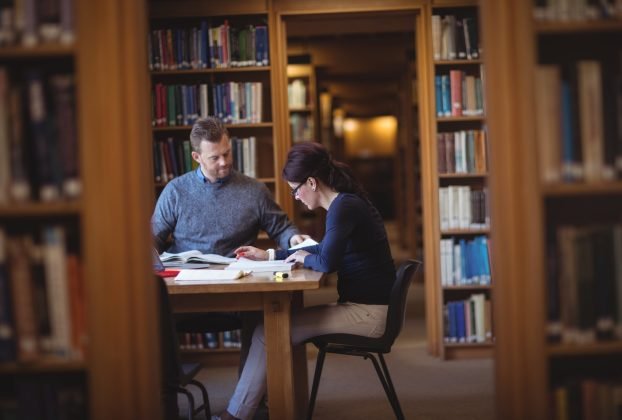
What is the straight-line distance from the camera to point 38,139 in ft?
6.19

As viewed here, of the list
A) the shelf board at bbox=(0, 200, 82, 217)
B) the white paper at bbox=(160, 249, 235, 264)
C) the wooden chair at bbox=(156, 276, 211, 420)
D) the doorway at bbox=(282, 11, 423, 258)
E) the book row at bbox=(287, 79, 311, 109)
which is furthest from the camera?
the book row at bbox=(287, 79, 311, 109)

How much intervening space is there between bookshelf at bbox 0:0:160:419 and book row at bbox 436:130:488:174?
3110 millimetres

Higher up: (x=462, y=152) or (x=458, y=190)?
(x=462, y=152)

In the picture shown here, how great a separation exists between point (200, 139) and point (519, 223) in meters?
2.13

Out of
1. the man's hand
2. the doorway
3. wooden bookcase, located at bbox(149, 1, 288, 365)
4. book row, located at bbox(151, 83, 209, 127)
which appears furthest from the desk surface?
the doorway

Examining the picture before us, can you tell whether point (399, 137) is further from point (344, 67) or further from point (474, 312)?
point (474, 312)

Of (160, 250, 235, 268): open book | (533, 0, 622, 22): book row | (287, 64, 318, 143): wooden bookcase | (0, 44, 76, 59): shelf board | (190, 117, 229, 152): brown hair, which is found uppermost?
(287, 64, 318, 143): wooden bookcase

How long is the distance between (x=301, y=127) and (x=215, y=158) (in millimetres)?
3626

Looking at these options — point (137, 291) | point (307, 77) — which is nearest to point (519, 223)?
point (137, 291)

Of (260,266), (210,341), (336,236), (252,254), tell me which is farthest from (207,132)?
(210,341)

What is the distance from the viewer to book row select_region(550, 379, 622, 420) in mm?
2029

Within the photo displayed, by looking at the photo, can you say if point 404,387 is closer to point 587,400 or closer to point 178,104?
point 587,400

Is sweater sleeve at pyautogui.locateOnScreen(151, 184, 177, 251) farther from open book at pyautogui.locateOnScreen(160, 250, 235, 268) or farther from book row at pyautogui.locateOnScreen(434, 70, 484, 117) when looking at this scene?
book row at pyautogui.locateOnScreen(434, 70, 484, 117)

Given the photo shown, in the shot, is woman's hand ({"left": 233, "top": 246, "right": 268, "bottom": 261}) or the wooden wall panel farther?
woman's hand ({"left": 233, "top": 246, "right": 268, "bottom": 261})
